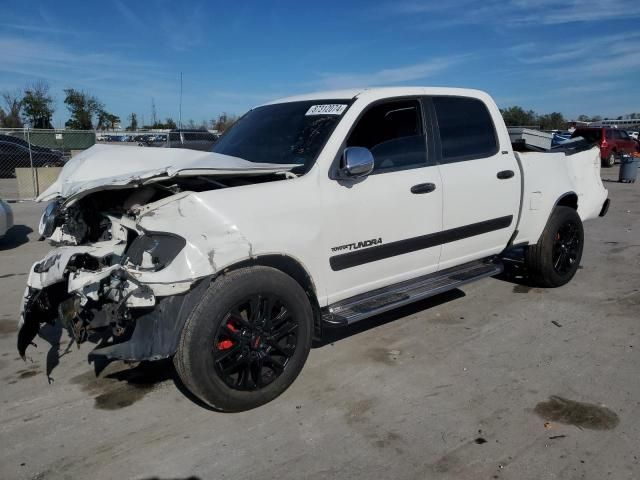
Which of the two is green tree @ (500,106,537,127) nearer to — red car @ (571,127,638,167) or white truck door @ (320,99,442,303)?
red car @ (571,127,638,167)

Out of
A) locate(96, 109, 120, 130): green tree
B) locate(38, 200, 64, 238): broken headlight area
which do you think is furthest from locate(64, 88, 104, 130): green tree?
locate(38, 200, 64, 238): broken headlight area

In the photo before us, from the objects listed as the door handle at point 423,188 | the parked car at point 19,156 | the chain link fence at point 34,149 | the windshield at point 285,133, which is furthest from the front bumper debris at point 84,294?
the parked car at point 19,156

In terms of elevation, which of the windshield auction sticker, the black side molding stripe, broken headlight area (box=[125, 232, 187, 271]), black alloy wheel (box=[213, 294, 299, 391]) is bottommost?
black alloy wheel (box=[213, 294, 299, 391])

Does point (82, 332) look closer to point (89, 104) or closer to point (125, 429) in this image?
point (125, 429)

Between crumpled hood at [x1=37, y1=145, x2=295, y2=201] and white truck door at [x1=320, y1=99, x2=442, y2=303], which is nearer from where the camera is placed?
crumpled hood at [x1=37, y1=145, x2=295, y2=201]

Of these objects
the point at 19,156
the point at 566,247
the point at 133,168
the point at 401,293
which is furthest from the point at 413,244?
the point at 19,156

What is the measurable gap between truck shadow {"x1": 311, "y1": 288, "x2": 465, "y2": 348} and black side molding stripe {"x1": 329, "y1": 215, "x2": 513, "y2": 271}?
2.52 feet

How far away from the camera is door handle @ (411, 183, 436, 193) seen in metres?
4.10

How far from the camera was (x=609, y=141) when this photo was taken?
80.3 feet

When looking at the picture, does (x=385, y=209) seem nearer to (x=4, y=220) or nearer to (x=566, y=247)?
(x=566, y=247)

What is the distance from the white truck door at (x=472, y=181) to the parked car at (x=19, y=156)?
17.8 m

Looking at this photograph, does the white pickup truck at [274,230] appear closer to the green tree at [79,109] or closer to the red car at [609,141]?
the red car at [609,141]

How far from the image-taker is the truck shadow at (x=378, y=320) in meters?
4.58

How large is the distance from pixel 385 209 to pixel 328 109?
0.88 metres
